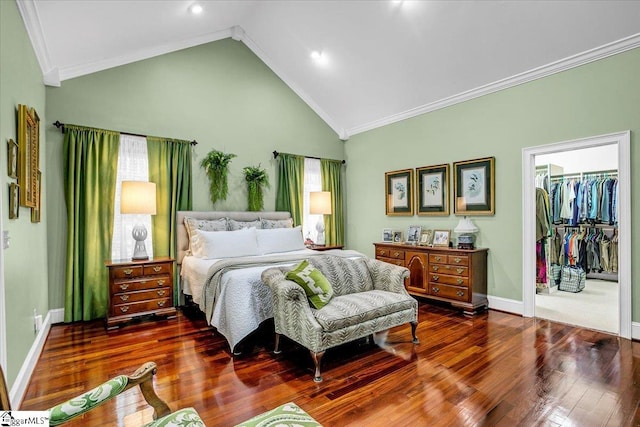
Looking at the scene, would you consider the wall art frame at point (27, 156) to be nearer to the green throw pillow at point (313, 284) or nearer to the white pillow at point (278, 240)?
the green throw pillow at point (313, 284)

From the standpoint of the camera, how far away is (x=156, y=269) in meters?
3.99

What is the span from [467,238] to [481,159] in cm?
105

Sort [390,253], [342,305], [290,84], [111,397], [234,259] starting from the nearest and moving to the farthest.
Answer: [111,397] → [342,305] → [234,259] → [390,253] → [290,84]

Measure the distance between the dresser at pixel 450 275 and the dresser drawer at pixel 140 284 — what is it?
320cm

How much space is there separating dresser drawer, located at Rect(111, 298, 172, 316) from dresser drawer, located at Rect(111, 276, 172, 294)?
16cm

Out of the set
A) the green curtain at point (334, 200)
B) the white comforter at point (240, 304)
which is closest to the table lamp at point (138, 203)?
the white comforter at point (240, 304)

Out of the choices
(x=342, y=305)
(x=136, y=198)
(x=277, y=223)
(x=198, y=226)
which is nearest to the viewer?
(x=342, y=305)

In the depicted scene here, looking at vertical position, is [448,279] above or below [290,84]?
below

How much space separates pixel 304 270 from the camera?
9.80 ft

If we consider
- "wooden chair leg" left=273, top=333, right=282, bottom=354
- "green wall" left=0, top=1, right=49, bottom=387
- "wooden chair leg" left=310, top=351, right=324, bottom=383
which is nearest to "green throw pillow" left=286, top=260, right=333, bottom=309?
"wooden chair leg" left=310, top=351, right=324, bottom=383

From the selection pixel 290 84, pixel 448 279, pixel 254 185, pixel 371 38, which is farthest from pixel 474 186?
pixel 290 84

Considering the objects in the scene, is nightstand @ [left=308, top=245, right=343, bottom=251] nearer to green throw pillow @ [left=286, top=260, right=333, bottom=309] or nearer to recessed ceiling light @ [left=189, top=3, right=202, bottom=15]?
green throw pillow @ [left=286, top=260, right=333, bottom=309]

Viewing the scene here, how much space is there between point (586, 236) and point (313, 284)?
17.7ft

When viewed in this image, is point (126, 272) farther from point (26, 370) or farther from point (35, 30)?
point (35, 30)
